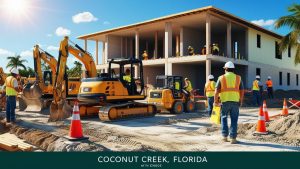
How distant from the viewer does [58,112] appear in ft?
41.3

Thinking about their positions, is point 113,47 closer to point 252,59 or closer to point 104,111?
point 252,59

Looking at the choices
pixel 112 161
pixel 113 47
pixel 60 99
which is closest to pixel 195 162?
pixel 112 161

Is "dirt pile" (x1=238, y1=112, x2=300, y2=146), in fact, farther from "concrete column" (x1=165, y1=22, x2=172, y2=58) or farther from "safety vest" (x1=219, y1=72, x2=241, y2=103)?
"concrete column" (x1=165, y1=22, x2=172, y2=58)

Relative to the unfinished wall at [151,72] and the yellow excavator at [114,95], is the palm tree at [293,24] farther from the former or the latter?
the yellow excavator at [114,95]

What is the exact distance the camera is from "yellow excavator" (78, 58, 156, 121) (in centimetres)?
1245

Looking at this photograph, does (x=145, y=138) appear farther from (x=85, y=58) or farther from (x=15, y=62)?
(x=15, y=62)

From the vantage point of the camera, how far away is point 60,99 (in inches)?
510

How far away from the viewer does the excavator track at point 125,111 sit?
12.3 m

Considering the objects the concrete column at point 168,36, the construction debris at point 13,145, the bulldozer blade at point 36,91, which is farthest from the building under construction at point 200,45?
the construction debris at point 13,145

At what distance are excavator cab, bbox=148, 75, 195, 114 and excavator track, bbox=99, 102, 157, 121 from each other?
3.84 feet

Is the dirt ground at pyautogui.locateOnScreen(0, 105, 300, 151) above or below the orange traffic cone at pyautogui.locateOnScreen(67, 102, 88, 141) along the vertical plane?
below

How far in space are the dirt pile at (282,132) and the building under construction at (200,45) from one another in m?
15.5

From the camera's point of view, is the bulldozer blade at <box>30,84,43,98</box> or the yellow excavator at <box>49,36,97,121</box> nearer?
the yellow excavator at <box>49,36,97,121</box>

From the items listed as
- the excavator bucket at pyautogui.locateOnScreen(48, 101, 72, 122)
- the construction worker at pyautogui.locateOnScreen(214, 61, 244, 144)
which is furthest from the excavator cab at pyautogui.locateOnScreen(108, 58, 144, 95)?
the construction worker at pyautogui.locateOnScreen(214, 61, 244, 144)
